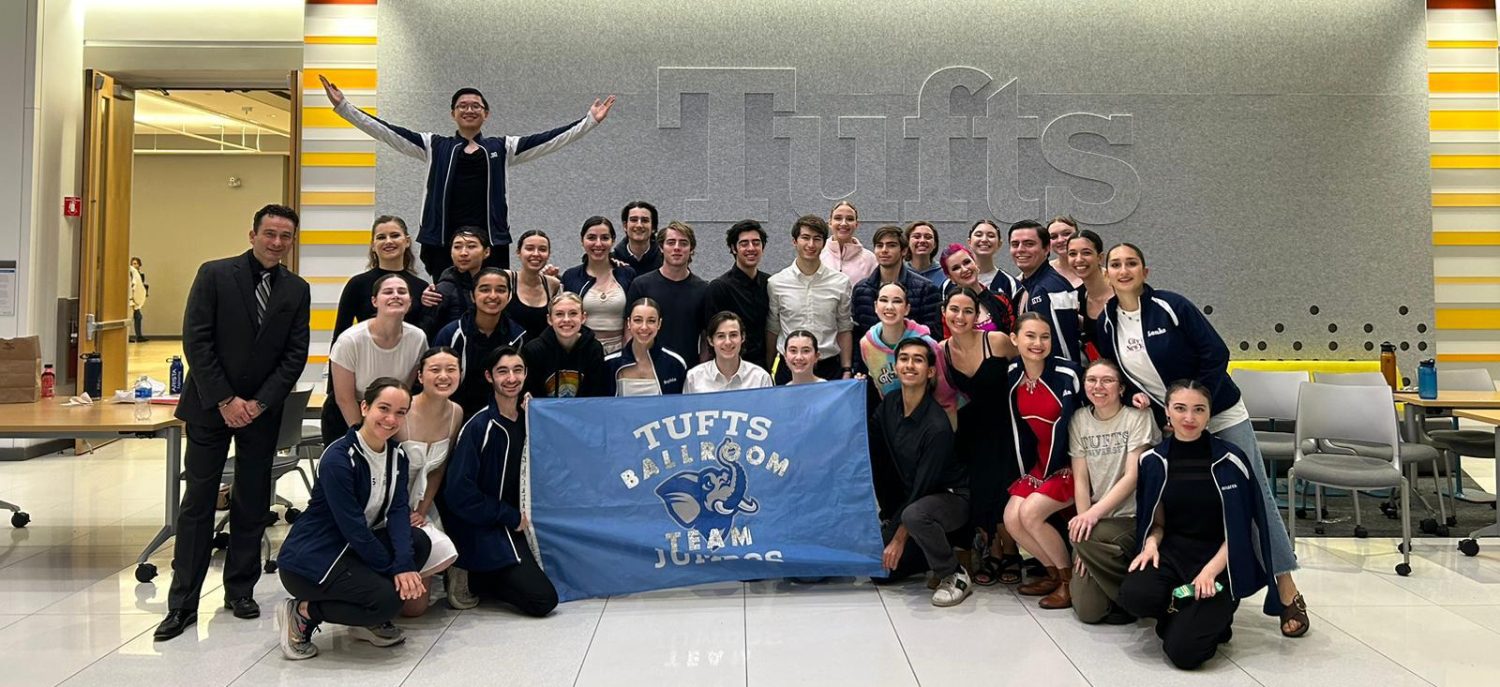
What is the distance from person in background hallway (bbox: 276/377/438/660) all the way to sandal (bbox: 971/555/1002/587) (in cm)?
243

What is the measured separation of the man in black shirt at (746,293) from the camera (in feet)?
15.4

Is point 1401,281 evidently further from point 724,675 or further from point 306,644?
point 306,644

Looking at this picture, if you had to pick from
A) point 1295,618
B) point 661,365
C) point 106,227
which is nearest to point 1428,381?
point 1295,618

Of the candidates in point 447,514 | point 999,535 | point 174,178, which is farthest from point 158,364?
point 999,535

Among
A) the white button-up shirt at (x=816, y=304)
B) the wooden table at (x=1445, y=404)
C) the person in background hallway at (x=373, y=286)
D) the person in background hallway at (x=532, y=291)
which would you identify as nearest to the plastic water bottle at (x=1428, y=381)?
the wooden table at (x=1445, y=404)

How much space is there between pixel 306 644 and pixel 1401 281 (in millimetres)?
8585

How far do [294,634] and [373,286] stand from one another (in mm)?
1650

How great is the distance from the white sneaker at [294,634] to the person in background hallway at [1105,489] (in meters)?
2.92

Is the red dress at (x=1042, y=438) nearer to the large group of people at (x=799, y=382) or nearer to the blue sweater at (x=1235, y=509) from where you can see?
the large group of people at (x=799, y=382)

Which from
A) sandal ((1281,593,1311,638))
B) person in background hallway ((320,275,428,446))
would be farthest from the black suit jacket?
sandal ((1281,593,1311,638))

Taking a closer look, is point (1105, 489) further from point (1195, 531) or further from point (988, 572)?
point (988, 572)

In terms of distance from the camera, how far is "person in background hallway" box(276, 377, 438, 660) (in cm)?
336

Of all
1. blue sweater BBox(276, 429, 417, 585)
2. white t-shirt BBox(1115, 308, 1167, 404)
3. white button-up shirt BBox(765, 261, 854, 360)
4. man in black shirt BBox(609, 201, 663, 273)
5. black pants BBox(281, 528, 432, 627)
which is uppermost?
man in black shirt BBox(609, 201, 663, 273)

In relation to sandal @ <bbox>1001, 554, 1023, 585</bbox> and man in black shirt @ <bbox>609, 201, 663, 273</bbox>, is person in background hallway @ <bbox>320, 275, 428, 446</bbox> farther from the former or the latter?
sandal @ <bbox>1001, 554, 1023, 585</bbox>
